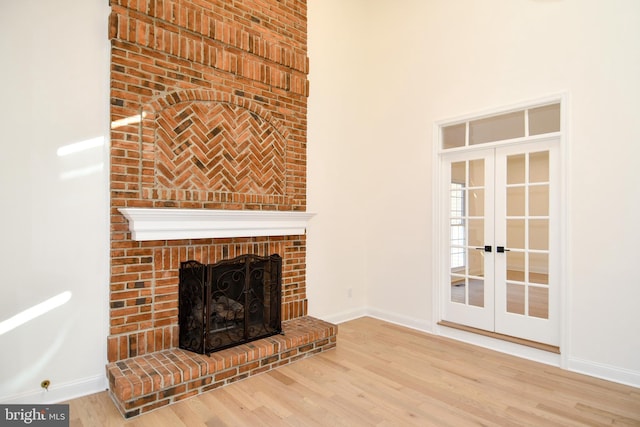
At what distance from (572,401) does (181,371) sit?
9.17 ft

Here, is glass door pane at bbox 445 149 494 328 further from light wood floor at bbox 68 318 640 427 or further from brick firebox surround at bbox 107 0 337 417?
brick firebox surround at bbox 107 0 337 417

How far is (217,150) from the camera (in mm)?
3193

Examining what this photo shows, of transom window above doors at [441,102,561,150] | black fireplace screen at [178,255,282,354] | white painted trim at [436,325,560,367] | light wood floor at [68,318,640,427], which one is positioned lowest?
light wood floor at [68,318,640,427]

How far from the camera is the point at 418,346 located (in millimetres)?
3570

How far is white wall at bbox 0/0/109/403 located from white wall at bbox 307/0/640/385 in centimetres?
213

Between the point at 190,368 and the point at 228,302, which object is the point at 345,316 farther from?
the point at 190,368

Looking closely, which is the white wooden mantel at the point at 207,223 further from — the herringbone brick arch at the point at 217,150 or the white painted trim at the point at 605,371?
the white painted trim at the point at 605,371

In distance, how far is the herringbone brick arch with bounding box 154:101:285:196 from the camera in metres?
2.91

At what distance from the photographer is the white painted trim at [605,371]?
272cm

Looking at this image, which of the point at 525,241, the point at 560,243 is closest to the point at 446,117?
the point at 525,241

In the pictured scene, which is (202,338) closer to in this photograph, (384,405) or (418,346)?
(384,405)

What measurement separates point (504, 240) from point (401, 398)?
1926 mm

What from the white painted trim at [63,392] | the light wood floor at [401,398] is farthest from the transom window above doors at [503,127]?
the white painted trim at [63,392]

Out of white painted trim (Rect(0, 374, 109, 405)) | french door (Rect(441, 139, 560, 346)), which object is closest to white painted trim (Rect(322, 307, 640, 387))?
french door (Rect(441, 139, 560, 346))
